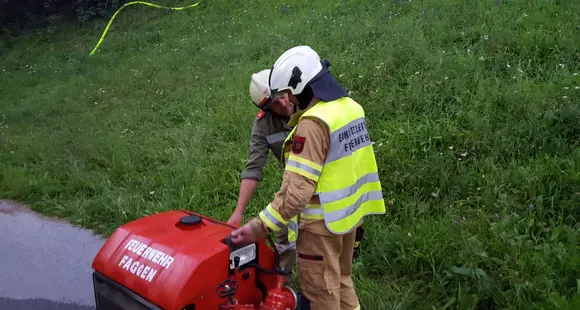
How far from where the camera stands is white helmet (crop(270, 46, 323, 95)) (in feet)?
7.36

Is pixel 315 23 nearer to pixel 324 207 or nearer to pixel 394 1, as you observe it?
pixel 394 1

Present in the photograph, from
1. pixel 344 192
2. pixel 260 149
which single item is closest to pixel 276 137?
pixel 260 149

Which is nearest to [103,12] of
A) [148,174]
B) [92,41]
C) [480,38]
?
[92,41]

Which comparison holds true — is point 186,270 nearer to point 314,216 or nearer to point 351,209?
point 314,216

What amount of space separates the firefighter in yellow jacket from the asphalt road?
1816 millimetres

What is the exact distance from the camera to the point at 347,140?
231cm

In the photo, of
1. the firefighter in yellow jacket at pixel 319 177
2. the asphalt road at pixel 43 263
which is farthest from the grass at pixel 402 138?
the firefighter in yellow jacket at pixel 319 177

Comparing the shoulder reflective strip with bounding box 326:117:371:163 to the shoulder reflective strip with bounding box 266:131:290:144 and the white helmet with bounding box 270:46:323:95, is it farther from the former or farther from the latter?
the shoulder reflective strip with bounding box 266:131:290:144

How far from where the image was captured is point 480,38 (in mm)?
5785

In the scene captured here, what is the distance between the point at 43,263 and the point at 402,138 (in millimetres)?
3036

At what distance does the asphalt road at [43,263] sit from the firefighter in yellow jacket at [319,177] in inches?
71.5

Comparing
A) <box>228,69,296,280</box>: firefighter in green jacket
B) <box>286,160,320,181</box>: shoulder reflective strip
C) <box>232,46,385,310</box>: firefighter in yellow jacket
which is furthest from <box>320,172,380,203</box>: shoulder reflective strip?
<box>228,69,296,280</box>: firefighter in green jacket

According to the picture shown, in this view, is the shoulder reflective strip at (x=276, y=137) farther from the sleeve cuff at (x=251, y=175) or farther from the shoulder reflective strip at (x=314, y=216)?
the shoulder reflective strip at (x=314, y=216)

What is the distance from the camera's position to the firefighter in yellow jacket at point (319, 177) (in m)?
2.21
